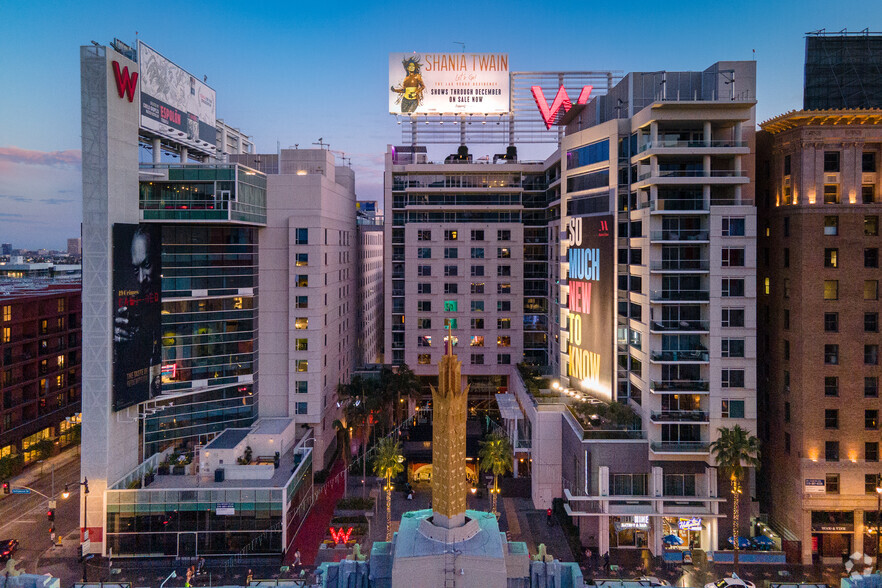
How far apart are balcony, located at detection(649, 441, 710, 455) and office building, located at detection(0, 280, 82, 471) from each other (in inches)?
→ 2672

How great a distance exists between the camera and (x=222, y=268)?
6284 centimetres

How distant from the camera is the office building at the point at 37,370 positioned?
67500 millimetres

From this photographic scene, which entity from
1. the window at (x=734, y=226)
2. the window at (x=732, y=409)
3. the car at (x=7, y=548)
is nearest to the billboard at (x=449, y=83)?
the window at (x=734, y=226)

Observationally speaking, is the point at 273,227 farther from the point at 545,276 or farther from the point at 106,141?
the point at 545,276

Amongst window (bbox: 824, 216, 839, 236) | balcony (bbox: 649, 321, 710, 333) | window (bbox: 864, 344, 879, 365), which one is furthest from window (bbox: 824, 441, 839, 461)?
window (bbox: 824, 216, 839, 236)

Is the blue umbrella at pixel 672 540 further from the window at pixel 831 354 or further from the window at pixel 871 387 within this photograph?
the window at pixel 871 387

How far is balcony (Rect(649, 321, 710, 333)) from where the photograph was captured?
5141 centimetres

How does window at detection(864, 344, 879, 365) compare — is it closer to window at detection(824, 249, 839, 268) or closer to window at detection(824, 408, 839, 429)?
window at detection(824, 408, 839, 429)

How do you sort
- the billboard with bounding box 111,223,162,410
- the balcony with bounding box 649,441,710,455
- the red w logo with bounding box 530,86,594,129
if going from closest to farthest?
1. the balcony with bounding box 649,441,710,455
2. the billboard with bounding box 111,223,162,410
3. the red w logo with bounding box 530,86,594,129

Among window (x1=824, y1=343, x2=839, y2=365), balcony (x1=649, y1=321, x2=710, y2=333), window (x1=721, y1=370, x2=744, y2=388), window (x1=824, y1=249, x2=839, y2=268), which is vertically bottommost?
window (x1=721, y1=370, x2=744, y2=388)

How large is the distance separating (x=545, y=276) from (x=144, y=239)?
56.0m

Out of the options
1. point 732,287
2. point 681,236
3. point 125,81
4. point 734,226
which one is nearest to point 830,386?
point 732,287

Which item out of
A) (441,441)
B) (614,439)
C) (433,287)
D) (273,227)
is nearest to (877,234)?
(614,439)

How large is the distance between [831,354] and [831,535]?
15.6 meters
